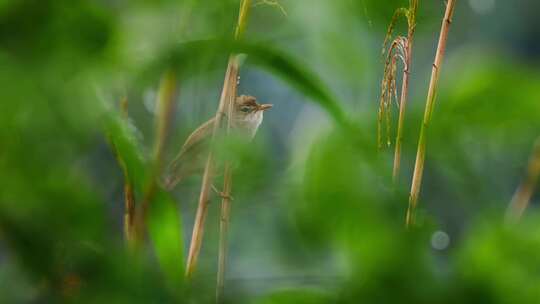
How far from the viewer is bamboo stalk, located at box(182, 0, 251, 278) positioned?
1.43 ft

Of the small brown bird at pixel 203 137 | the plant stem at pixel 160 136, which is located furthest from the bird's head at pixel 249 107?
the plant stem at pixel 160 136

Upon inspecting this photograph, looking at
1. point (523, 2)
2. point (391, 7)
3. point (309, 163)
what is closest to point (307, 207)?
point (309, 163)

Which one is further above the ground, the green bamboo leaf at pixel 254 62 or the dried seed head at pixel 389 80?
the green bamboo leaf at pixel 254 62

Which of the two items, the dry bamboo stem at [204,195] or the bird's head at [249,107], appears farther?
the bird's head at [249,107]

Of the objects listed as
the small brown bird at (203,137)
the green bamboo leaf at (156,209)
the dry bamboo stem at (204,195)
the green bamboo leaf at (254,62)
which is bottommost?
the small brown bird at (203,137)

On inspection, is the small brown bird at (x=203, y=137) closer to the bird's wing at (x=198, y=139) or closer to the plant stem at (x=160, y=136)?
the bird's wing at (x=198, y=139)

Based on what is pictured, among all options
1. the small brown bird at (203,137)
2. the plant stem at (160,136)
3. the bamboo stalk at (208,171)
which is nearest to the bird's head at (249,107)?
the small brown bird at (203,137)

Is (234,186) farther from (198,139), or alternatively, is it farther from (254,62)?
(198,139)

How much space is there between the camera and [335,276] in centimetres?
21

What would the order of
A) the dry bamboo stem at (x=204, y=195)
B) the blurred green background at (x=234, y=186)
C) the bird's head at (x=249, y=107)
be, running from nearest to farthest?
the blurred green background at (x=234, y=186), the dry bamboo stem at (x=204, y=195), the bird's head at (x=249, y=107)

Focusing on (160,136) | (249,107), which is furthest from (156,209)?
(249,107)

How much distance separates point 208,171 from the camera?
0.48 metres

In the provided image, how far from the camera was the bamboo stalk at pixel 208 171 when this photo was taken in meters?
0.43

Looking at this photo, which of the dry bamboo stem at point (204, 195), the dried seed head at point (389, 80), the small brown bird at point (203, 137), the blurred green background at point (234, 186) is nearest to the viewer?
the blurred green background at point (234, 186)
